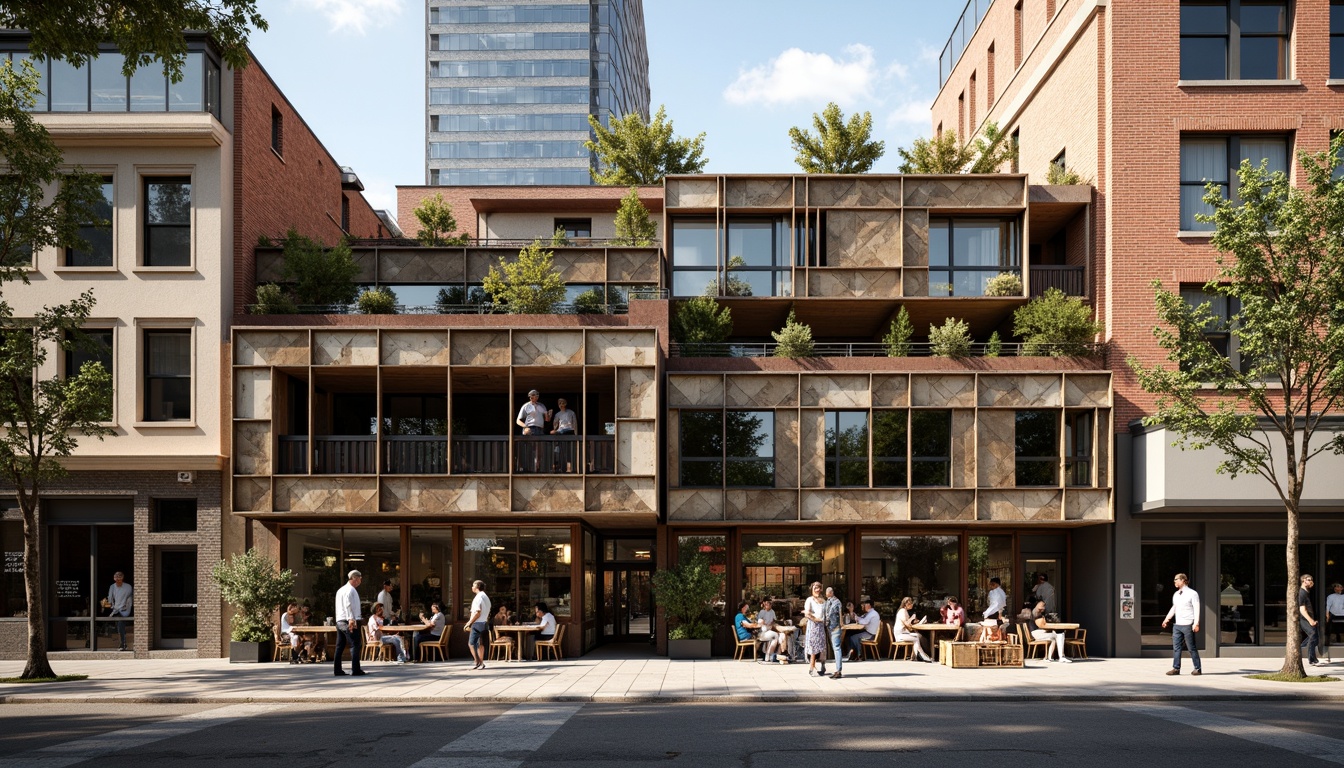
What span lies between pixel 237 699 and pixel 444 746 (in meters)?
6.54

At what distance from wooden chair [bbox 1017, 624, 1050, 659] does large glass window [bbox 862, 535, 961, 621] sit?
1.96 m

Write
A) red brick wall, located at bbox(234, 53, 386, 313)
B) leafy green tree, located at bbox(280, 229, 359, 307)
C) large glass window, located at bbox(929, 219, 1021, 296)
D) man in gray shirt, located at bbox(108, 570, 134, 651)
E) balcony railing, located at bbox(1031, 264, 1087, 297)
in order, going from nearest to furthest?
man in gray shirt, located at bbox(108, 570, 134, 651) < leafy green tree, located at bbox(280, 229, 359, 307) < red brick wall, located at bbox(234, 53, 386, 313) < balcony railing, located at bbox(1031, 264, 1087, 297) < large glass window, located at bbox(929, 219, 1021, 296)

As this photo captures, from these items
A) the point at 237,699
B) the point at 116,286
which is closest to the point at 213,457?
the point at 116,286

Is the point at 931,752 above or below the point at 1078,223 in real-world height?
below

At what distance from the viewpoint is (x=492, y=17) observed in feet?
344

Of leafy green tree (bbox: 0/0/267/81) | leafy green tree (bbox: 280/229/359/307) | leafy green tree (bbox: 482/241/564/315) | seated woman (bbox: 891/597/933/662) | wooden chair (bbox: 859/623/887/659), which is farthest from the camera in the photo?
leafy green tree (bbox: 280/229/359/307)

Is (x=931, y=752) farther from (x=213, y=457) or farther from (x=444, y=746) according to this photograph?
(x=213, y=457)

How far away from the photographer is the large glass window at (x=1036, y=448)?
24469 millimetres

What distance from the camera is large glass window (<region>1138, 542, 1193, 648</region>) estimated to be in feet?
80.2

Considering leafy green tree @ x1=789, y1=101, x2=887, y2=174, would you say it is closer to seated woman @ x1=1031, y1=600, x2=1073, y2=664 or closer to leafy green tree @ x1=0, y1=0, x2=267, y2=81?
seated woman @ x1=1031, y1=600, x2=1073, y2=664

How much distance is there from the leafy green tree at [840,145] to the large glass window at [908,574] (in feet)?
45.7

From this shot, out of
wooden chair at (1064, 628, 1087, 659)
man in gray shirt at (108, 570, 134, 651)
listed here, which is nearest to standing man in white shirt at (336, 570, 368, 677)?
man in gray shirt at (108, 570, 134, 651)

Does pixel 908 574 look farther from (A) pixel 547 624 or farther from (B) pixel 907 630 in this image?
(A) pixel 547 624

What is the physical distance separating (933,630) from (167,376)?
17.9 meters
